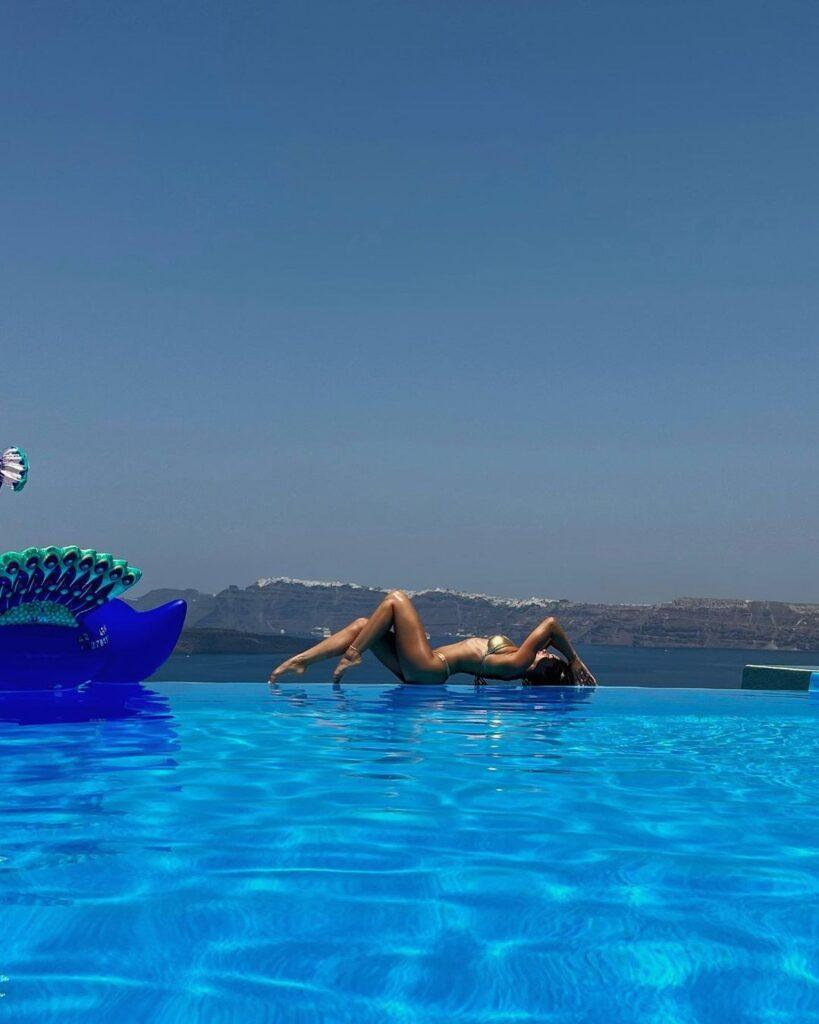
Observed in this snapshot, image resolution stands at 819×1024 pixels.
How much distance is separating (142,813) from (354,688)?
289 inches

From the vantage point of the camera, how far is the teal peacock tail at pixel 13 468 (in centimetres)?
1340

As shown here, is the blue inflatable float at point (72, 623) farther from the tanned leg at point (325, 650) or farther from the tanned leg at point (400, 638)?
the tanned leg at point (400, 638)

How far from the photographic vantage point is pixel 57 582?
10586 mm

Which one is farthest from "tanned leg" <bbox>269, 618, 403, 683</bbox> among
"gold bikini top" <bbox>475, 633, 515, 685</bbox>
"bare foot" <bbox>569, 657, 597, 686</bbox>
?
"bare foot" <bbox>569, 657, 597, 686</bbox>

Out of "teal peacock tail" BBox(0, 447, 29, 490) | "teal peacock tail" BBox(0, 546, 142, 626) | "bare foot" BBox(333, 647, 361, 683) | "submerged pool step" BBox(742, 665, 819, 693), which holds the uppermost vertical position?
"teal peacock tail" BBox(0, 447, 29, 490)

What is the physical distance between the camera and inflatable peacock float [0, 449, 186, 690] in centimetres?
1047

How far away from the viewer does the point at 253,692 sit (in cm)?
1119

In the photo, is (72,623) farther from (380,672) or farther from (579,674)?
(380,672)

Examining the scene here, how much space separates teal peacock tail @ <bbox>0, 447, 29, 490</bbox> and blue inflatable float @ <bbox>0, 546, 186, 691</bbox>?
308 centimetres

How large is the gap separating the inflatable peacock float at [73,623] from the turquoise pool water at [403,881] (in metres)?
3.53

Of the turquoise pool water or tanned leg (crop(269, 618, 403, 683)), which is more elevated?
tanned leg (crop(269, 618, 403, 683))

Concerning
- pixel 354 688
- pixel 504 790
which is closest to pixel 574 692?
pixel 354 688

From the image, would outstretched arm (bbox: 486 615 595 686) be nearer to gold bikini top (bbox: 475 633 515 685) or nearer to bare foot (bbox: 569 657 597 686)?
gold bikini top (bbox: 475 633 515 685)

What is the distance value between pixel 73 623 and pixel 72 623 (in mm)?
12
